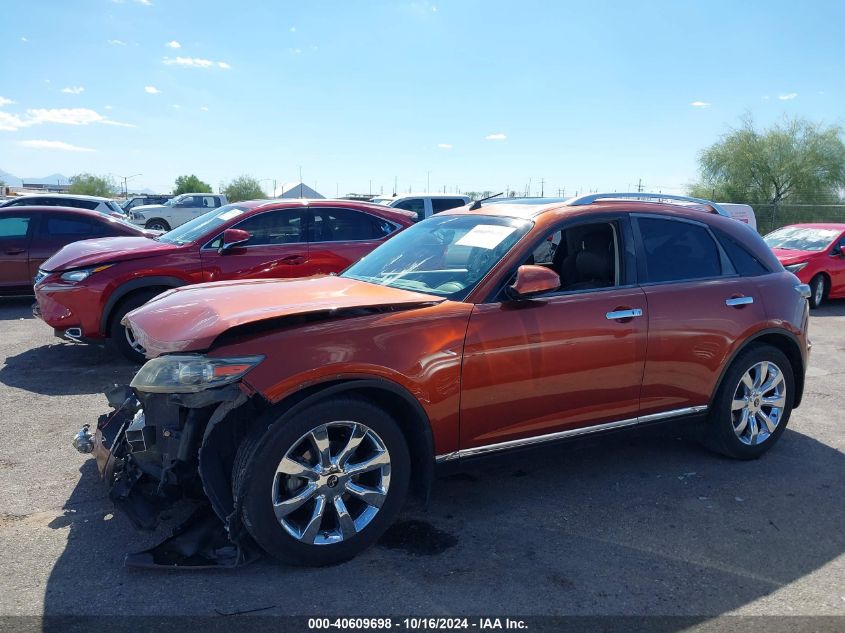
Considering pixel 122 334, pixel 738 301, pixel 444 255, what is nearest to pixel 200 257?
pixel 122 334

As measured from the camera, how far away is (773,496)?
4.11 meters

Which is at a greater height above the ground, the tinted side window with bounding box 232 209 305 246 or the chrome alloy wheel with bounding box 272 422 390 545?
the tinted side window with bounding box 232 209 305 246

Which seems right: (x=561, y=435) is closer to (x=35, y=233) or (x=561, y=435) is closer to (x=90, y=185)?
(x=35, y=233)

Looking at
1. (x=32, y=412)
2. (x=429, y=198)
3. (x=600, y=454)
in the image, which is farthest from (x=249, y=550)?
(x=429, y=198)

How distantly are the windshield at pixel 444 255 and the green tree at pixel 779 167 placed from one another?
31971mm

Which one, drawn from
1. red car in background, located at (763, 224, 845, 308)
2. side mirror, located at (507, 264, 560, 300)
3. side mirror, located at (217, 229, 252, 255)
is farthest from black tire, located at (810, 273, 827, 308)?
side mirror, located at (507, 264, 560, 300)

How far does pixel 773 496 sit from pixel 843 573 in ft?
2.92

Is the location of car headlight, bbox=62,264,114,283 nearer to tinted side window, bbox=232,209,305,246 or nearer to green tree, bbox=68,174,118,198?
tinted side window, bbox=232,209,305,246

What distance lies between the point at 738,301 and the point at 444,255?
200cm

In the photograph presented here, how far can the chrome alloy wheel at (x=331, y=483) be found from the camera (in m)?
3.07

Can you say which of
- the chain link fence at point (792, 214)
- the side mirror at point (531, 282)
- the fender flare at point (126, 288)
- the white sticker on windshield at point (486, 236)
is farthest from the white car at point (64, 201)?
the chain link fence at point (792, 214)

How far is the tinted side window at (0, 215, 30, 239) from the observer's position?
995 centimetres

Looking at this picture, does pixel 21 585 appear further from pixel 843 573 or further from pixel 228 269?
pixel 228 269

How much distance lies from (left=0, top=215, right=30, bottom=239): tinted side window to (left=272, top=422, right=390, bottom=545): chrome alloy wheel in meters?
8.94
